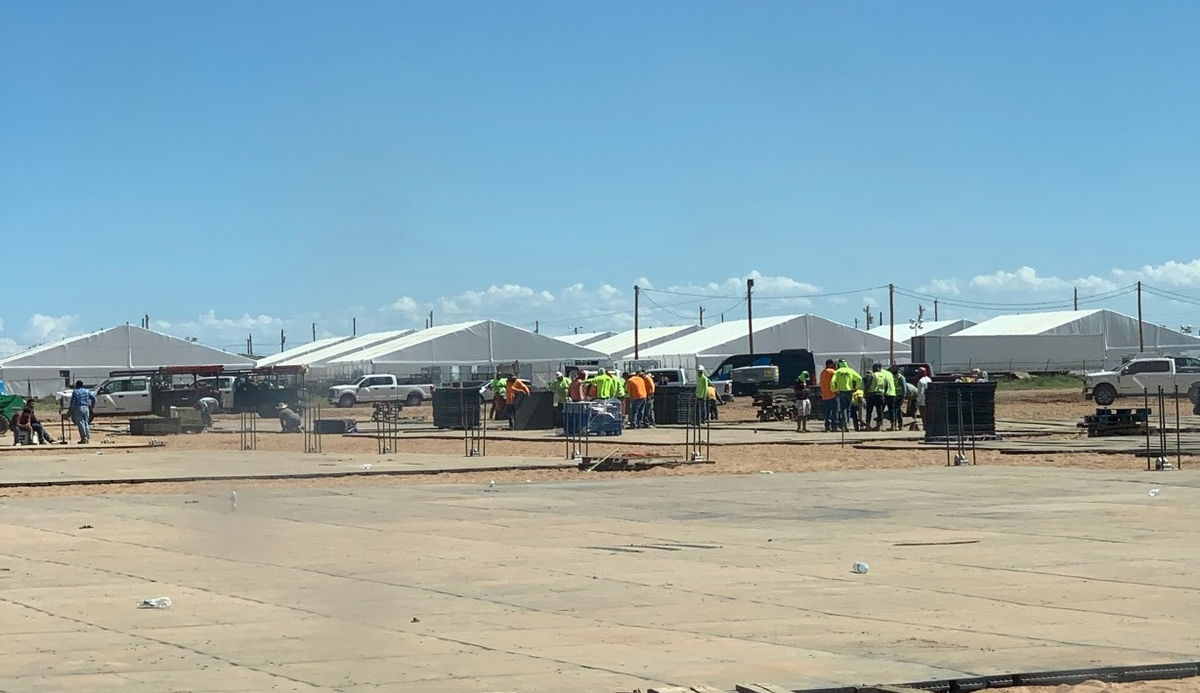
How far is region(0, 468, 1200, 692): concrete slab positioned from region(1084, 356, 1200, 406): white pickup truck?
39566 mm

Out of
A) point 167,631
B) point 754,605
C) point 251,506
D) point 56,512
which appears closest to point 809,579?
point 754,605

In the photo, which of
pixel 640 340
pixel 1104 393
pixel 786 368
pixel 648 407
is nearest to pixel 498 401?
pixel 648 407

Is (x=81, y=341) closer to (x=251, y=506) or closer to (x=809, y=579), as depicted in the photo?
(x=251, y=506)

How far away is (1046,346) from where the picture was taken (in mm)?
97750

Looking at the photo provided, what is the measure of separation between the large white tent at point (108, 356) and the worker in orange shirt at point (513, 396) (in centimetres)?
5875

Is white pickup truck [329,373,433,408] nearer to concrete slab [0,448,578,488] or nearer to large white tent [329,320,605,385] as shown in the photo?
large white tent [329,320,605,385]

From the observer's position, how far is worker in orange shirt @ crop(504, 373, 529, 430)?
41.4m

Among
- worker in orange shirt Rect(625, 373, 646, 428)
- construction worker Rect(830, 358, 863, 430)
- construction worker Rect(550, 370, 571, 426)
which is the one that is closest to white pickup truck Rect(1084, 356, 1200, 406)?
worker in orange shirt Rect(625, 373, 646, 428)

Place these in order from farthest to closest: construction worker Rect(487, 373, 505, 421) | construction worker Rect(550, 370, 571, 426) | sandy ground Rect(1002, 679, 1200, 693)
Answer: construction worker Rect(487, 373, 505, 421), construction worker Rect(550, 370, 571, 426), sandy ground Rect(1002, 679, 1200, 693)

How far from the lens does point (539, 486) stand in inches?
868

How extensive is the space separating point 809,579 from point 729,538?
301 cm

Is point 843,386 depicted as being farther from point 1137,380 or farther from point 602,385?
point 1137,380

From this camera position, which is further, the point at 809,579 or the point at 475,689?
the point at 809,579

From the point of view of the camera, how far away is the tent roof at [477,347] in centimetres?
9784
